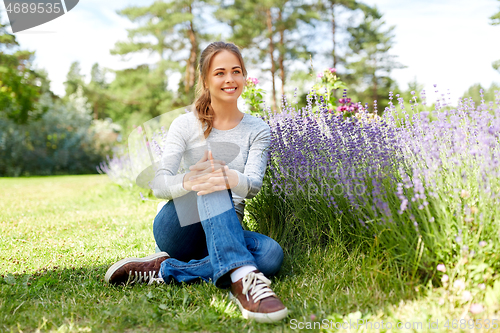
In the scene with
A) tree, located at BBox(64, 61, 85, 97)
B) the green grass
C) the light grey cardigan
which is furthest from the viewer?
tree, located at BBox(64, 61, 85, 97)

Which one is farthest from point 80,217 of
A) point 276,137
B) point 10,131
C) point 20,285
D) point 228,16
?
point 228,16

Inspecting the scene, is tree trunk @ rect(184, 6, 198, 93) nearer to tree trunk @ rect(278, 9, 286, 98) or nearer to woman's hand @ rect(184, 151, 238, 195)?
tree trunk @ rect(278, 9, 286, 98)

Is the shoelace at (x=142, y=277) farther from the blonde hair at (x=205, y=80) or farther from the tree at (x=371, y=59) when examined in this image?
the tree at (x=371, y=59)

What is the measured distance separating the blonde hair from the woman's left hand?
445 mm

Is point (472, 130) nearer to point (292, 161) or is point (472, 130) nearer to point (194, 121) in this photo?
point (292, 161)

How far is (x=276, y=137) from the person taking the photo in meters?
2.36

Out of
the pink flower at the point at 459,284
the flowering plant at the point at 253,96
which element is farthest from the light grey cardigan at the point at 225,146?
the flowering plant at the point at 253,96

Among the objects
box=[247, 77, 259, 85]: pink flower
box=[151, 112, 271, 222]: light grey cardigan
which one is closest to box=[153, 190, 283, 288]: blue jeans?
box=[151, 112, 271, 222]: light grey cardigan

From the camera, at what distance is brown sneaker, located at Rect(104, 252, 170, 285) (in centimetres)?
206

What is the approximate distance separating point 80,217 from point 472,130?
13.4 ft

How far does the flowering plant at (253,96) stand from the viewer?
375cm

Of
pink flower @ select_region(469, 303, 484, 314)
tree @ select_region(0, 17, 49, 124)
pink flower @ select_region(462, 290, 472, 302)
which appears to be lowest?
pink flower @ select_region(469, 303, 484, 314)

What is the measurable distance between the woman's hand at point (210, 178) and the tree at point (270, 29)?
15.0 metres

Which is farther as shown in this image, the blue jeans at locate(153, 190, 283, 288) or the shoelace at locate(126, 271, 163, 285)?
the shoelace at locate(126, 271, 163, 285)
